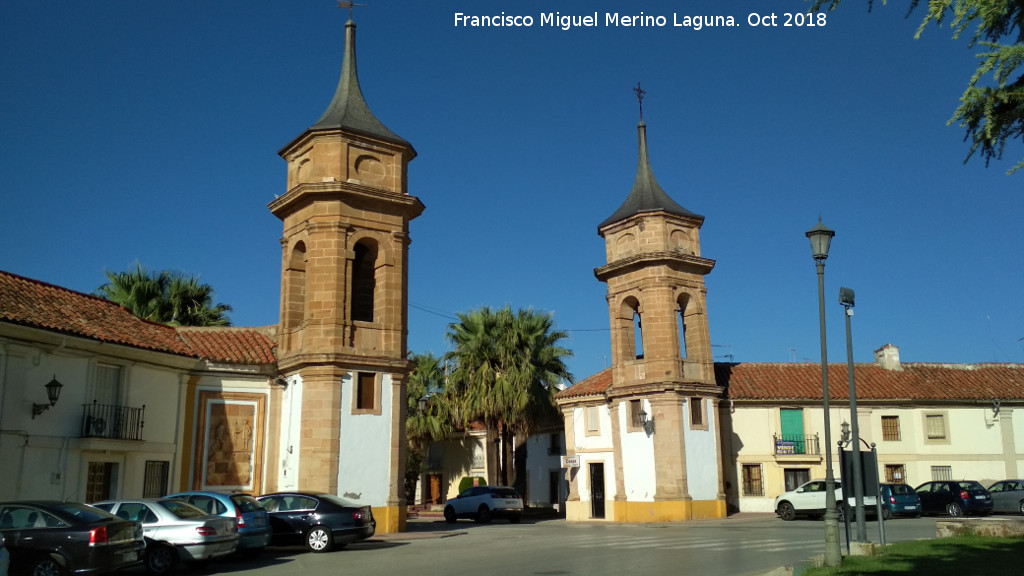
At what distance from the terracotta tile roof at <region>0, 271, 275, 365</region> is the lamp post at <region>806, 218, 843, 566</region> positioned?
605 inches

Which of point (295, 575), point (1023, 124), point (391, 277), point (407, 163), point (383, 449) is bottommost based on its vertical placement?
point (295, 575)

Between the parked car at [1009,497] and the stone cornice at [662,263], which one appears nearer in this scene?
the parked car at [1009,497]

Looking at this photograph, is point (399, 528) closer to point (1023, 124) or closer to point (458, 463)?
point (1023, 124)

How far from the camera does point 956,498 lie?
98.4ft

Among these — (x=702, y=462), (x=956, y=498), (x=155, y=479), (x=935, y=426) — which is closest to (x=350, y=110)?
(x=155, y=479)

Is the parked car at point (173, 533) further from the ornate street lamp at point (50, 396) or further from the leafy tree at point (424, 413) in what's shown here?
the leafy tree at point (424, 413)

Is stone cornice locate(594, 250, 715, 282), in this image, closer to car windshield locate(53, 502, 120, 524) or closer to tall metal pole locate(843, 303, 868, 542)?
tall metal pole locate(843, 303, 868, 542)

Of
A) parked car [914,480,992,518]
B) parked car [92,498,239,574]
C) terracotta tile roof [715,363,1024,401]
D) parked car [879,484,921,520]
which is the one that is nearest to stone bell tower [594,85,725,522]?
terracotta tile roof [715,363,1024,401]

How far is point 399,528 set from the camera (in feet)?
76.2

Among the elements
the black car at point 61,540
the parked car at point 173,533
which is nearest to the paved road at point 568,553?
the parked car at point 173,533

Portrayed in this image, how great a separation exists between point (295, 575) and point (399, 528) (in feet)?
31.5

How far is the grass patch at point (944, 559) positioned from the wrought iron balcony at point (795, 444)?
61.4 feet

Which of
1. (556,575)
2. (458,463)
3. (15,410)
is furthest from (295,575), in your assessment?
(458,463)

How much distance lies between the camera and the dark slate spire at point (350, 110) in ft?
82.1
